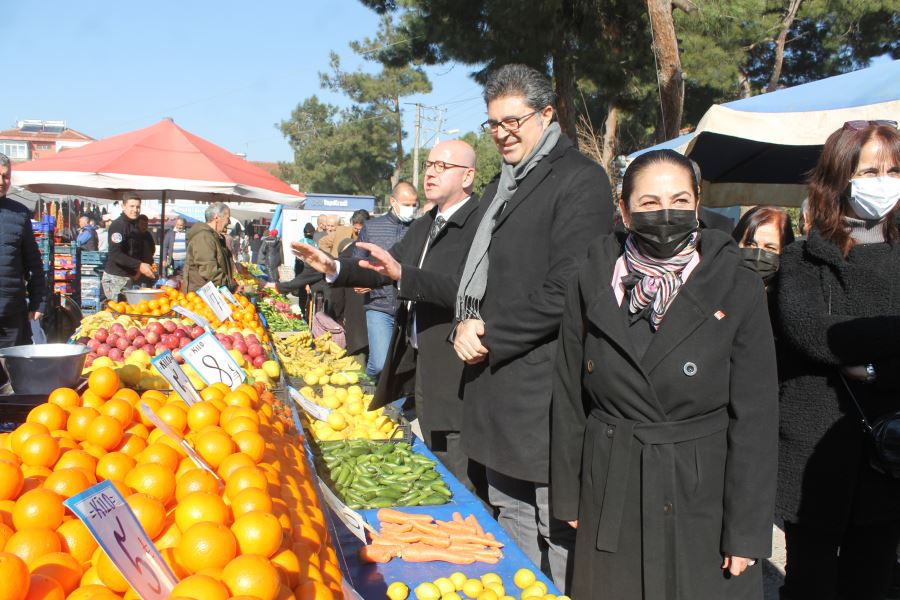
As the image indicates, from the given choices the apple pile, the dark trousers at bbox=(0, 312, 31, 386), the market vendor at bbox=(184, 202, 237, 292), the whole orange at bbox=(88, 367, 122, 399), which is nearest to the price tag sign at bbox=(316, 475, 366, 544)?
the whole orange at bbox=(88, 367, 122, 399)

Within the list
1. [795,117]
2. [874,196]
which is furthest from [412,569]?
[795,117]

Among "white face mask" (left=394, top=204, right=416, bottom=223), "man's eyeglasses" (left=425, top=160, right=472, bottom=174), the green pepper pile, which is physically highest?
"man's eyeglasses" (left=425, top=160, right=472, bottom=174)

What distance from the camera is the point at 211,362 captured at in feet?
10.0

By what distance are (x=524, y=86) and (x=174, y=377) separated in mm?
1659

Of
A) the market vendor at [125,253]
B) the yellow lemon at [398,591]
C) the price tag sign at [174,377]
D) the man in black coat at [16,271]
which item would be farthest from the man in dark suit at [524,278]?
the market vendor at [125,253]

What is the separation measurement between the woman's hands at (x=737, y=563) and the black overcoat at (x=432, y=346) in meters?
1.51

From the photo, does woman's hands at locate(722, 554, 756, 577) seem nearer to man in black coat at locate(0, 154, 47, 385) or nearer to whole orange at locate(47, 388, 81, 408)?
whole orange at locate(47, 388, 81, 408)

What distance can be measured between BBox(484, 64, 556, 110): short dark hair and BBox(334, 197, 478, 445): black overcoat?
2.82 feet

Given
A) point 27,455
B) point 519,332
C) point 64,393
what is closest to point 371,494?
point 519,332

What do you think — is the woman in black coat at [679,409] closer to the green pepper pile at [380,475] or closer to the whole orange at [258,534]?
the whole orange at [258,534]

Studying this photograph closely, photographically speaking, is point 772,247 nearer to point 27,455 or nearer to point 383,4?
point 27,455

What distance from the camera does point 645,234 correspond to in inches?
79.6

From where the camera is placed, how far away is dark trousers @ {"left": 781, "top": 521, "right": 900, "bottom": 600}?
236 cm

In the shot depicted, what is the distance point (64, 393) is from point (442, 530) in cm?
143
